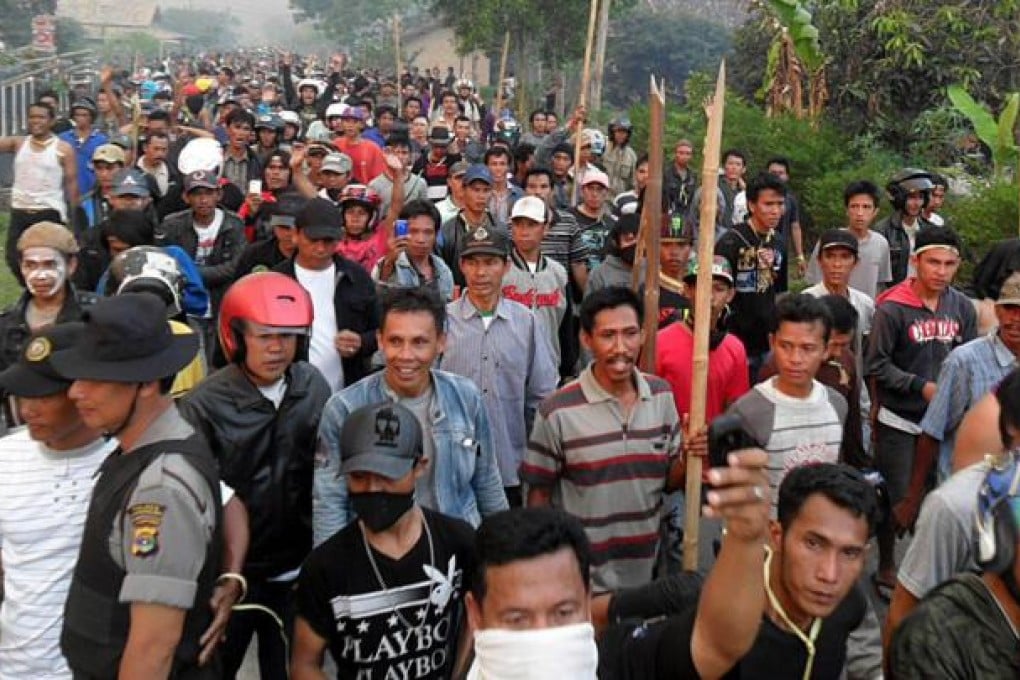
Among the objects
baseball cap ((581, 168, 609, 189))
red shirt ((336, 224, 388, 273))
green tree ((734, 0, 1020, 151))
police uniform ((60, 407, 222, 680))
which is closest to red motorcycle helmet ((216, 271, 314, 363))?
police uniform ((60, 407, 222, 680))

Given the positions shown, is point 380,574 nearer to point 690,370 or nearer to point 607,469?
point 607,469

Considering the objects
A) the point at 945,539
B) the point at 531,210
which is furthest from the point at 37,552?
the point at 531,210

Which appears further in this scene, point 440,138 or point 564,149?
point 440,138

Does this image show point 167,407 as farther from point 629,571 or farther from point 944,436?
point 944,436

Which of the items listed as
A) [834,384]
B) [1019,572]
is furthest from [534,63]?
[1019,572]

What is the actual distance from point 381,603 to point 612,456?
3.83 ft

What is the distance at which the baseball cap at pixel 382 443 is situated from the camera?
3.08 metres

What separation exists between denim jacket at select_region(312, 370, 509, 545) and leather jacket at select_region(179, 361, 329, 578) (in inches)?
5.8

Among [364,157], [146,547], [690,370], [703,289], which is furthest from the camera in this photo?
[364,157]

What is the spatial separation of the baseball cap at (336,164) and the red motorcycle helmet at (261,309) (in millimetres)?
4634

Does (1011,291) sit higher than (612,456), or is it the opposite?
(1011,291)

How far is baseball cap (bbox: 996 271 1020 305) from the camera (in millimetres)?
4504

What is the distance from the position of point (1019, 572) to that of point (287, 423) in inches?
91.6

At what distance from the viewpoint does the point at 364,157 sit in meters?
10.3
